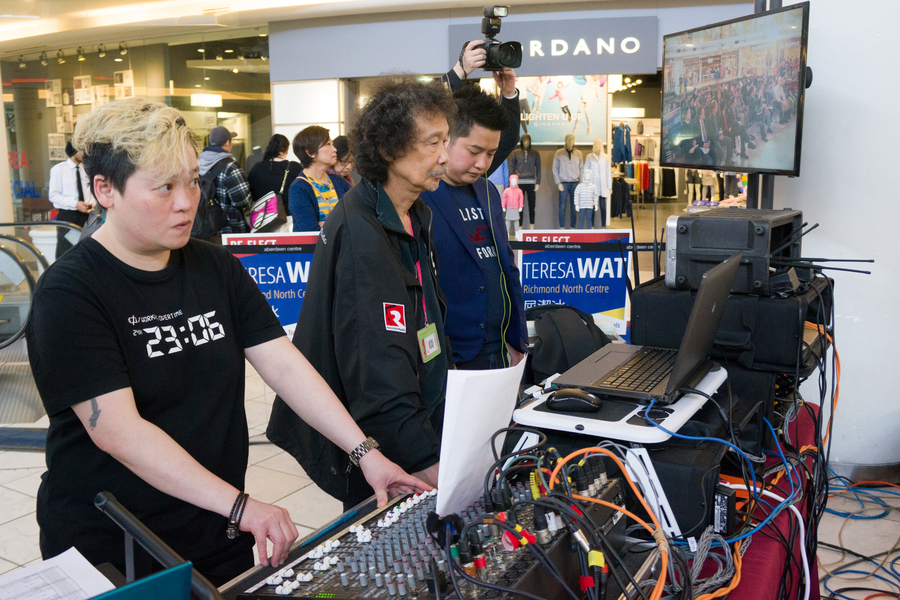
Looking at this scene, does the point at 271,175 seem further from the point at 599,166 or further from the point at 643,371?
the point at 599,166

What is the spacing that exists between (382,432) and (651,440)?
563 mm

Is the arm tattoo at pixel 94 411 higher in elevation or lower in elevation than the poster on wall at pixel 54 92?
lower

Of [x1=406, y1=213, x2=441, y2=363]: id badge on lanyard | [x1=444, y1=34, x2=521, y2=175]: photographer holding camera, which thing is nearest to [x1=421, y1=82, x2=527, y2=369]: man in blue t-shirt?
[x1=444, y1=34, x2=521, y2=175]: photographer holding camera

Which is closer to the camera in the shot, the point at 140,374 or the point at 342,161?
the point at 140,374

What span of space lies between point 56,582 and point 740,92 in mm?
2440

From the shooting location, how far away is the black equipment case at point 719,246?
5.71 ft

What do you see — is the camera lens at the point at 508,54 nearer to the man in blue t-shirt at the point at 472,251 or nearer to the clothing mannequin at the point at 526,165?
the man in blue t-shirt at the point at 472,251

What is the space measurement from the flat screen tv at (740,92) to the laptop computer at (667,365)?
1.10 meters

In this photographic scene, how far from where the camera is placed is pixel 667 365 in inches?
→ 62.7

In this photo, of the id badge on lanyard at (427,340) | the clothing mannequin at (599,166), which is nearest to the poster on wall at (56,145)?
the clothing mannequin at (599,166)

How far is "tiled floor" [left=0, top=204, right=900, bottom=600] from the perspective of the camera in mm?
2680

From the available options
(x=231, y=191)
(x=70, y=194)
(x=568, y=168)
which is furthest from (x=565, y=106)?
(x=231, y=191)

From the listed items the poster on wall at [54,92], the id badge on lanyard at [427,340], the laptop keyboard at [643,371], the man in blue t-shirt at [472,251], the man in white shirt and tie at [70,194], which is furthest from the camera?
the poster on wall at [54,92]

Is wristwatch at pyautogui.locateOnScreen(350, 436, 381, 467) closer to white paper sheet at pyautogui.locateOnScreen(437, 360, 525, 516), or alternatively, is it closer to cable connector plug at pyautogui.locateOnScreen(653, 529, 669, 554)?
white paper sheet at pyautogui.locateOnScreen(437, 360, 525, 516)
